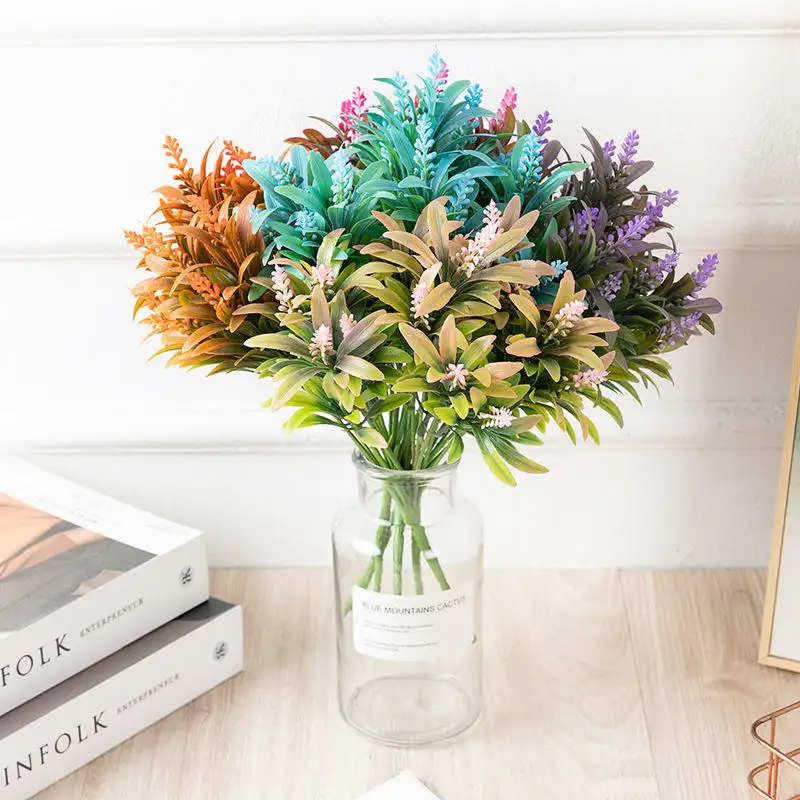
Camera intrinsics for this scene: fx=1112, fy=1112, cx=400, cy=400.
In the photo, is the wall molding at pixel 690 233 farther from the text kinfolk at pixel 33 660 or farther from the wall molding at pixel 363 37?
the text kinfolk at pixel 33 660

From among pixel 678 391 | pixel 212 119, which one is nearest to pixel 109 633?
pixel 212 119

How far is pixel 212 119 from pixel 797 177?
0.50 m

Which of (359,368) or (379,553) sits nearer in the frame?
(359,368)

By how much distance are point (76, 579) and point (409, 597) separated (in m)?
0.25

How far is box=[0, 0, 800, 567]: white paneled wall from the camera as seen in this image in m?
0.91

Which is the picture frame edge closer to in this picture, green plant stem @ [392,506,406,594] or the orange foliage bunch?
green plant stem @ [392,506,406,594]

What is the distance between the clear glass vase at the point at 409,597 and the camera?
812mm

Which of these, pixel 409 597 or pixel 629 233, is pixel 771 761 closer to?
pixel 409 597

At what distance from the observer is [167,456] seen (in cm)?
106

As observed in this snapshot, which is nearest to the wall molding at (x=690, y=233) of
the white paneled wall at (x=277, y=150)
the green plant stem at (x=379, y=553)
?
the white paneled wall at (x=277, y=150)

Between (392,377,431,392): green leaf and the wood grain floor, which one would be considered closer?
(392,377,431,392): green leaf

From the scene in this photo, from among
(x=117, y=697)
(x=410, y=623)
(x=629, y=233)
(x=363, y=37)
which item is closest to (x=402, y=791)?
(x=410, y=623)

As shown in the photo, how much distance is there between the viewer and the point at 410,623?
2.67 ft

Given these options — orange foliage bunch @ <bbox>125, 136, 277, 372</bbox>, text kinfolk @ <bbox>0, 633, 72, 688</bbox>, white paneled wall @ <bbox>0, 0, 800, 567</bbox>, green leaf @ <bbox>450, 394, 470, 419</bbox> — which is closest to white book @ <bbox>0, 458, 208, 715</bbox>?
text kinfolk @ <bbox>0, 633, 72, 688</bbox>
